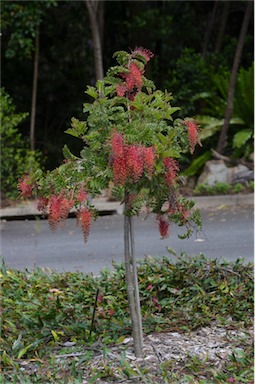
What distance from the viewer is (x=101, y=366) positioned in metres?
4.09

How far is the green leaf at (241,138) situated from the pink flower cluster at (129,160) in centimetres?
1012

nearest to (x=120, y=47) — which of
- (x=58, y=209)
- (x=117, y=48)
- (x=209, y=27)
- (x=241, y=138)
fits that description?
(x=117, y=48)

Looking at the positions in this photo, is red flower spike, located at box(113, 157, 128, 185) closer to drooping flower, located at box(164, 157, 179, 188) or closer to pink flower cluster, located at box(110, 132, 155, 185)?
pink flower cluster, located at box(110, 132, 155, 185)

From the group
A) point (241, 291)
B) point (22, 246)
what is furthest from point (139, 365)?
point (22, 246)

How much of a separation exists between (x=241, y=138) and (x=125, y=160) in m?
10.3

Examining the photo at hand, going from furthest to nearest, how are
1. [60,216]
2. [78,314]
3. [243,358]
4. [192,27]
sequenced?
[192,27]
[78,314]
[243,358]
[60,216]

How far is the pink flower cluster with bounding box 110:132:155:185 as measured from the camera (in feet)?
12.5

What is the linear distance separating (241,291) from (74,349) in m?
1.50

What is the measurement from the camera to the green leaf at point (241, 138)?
45.2 feet

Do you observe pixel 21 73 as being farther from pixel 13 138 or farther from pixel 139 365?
pixel 139 365

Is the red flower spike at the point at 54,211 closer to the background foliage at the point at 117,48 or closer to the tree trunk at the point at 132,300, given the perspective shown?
the tree trunk at the point at 132,300

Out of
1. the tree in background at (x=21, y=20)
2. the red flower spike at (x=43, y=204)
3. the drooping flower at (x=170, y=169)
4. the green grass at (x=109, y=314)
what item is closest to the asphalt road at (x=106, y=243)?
the green grass at (x=109, y=314)

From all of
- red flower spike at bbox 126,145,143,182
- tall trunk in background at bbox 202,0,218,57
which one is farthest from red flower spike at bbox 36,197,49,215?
tall trunk in background at bbox 202,0,218,57

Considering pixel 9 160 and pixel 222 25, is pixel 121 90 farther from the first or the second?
pixel 222 25
